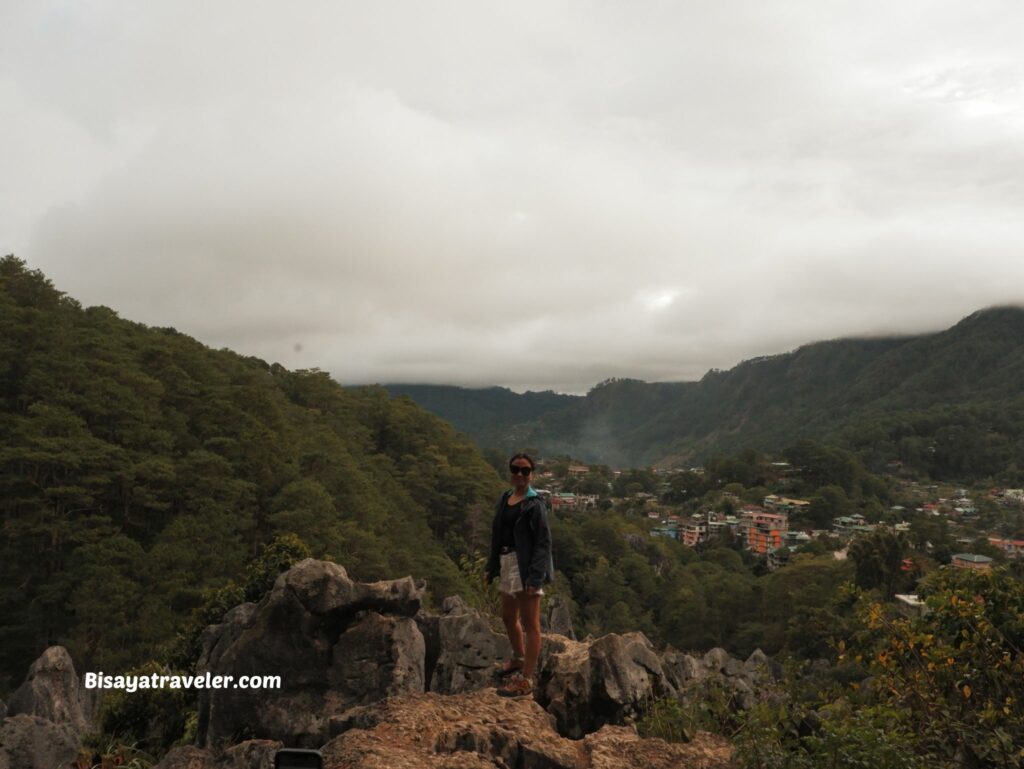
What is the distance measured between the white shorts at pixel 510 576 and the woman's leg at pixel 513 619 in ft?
0.50

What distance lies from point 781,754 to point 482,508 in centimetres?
4455

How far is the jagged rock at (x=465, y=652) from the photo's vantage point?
827 centimetres

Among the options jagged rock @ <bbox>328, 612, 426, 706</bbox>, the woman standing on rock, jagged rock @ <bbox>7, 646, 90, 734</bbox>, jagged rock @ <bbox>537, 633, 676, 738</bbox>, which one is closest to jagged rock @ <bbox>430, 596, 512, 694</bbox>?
jagged rock @ <bbox>328, 612, 426, 706</bbox>

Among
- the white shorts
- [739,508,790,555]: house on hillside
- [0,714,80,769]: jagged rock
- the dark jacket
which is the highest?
the dark jacket

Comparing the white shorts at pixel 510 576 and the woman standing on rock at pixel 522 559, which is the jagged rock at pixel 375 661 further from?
the white shorts at pixel 510 576

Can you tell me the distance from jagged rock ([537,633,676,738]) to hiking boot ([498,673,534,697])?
71 centimetres

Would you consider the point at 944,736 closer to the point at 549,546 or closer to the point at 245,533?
the point at 549,546

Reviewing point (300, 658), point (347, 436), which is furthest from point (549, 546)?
point (347, 436)

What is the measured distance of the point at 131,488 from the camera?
20.8 metres

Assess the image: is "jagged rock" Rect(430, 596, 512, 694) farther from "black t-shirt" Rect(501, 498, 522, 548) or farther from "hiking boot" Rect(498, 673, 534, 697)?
"black t-shirt" Rect(501, 498, 522, 548)

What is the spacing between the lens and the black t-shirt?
6.04 meters

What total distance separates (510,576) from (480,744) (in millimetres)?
1451

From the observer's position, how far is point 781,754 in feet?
14.2

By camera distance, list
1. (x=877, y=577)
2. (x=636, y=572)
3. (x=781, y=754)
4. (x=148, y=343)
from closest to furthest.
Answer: (x=781, y=754), (x=148, y=343), (x=877, y=577), (x=636, y=572)
